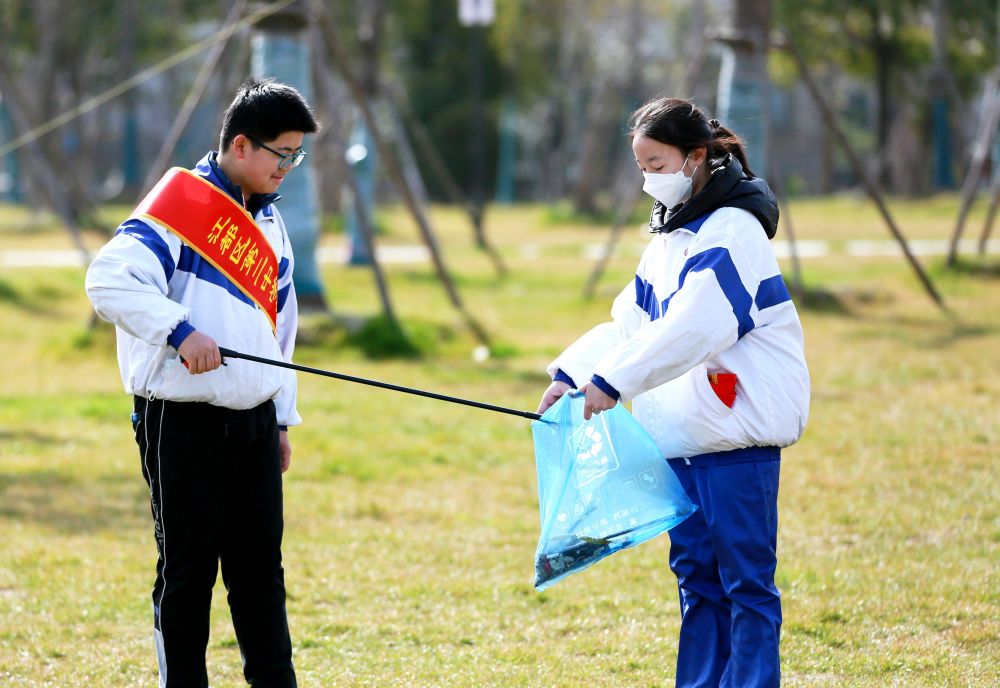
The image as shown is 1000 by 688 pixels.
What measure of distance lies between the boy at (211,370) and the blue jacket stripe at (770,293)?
1.18 m

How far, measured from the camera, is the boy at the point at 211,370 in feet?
10.2

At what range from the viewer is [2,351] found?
1062 cm

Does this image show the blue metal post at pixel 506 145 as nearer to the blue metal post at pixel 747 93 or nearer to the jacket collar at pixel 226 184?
the blue metal post at pixel 747 93

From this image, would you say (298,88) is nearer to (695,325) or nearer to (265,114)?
(265,114)

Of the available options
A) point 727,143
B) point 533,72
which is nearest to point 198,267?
point 727,143

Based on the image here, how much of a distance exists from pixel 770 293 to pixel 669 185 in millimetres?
365

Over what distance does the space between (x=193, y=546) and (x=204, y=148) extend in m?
10.1

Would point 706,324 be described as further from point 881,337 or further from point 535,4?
point 535,4

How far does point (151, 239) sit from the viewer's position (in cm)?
314

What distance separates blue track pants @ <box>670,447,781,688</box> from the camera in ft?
10.8

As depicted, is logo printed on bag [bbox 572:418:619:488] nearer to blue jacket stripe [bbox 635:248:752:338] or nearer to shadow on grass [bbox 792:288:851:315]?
blue jacket stripe [bbox 635:248:752:338]

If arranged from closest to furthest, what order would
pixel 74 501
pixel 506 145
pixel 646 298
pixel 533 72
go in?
pixel 646 298 < pixel 74 501 < pixel 506 145 < pixel 533 72

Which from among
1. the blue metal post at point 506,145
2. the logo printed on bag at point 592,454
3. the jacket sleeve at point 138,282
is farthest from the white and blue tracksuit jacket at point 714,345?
the blue metal post at point 506,145

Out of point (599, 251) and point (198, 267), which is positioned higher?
point (198, 267)
